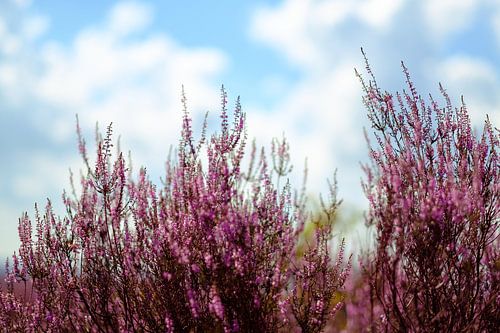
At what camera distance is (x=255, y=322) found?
479cm

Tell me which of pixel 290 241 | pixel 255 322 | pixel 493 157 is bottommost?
pixel 255 322

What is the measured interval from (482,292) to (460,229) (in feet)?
2.72

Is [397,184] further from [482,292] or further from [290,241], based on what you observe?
[482,292]

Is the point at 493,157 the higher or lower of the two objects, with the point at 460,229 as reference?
higher

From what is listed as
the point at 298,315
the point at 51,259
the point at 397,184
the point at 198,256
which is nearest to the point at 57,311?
the point at 51,259

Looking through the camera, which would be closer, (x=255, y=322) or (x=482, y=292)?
(x=255, y=322)

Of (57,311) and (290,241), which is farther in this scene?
(57,311)

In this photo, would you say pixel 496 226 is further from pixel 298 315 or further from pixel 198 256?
pixel 198 256

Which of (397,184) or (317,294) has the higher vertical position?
(397,184)

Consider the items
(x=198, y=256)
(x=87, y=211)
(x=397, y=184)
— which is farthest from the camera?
(x=87, y=211)

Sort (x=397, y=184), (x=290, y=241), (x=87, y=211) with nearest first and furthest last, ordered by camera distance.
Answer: (x=397, y=184) < (x=290, y=241) < (x=87, y=211)

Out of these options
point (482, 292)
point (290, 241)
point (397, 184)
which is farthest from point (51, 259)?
point (482, 292)

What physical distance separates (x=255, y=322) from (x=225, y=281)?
392mm

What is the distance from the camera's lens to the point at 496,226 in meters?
5.53
